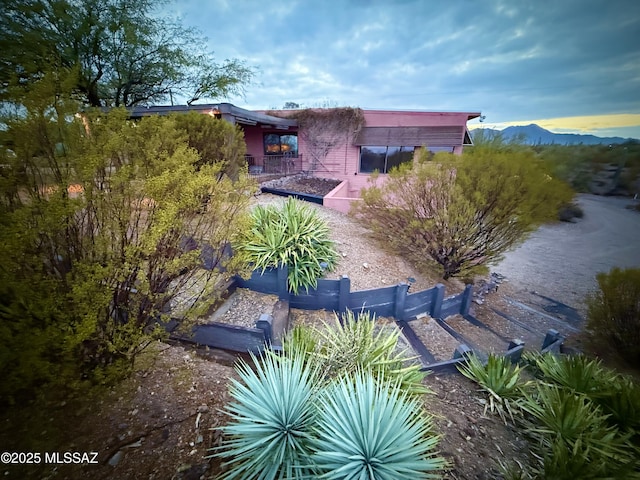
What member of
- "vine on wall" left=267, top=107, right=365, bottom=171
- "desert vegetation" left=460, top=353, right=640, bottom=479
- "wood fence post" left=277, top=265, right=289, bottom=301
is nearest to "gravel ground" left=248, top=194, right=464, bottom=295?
"wood fence post" left=277, top=265, right=289, bottom=301

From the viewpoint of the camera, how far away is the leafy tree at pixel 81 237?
1423mm

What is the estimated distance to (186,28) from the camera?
30.8ft

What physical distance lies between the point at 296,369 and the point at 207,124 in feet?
22.2

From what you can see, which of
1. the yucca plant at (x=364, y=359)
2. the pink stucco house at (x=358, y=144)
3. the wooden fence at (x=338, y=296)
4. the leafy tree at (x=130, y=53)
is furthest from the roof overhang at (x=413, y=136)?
the yucca plant at (x=364, y=359)

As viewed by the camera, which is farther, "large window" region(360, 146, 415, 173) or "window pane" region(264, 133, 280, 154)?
"window pane" region(264, 133, 280, 154)

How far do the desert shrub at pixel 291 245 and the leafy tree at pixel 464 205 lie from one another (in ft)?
7.21

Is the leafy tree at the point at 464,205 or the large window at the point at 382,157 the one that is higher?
the large window at the point at 382,157

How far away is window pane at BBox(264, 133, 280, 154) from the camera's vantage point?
48.1 ft

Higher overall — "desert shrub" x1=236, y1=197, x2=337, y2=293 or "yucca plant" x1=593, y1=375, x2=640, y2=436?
"desert shrub" x1=236, y1=197, x2=337, y2=293

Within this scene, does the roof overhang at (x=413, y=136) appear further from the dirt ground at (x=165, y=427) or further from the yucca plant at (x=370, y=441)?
the yucca plant at (x=370, y=441)

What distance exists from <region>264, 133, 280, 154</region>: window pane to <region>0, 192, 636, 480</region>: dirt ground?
45.4 feet

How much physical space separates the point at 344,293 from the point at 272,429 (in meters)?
2.78

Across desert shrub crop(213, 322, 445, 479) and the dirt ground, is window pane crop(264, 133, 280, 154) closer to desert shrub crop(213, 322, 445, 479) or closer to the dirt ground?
the dirt ground

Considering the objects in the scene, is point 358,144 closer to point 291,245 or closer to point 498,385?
point 291,245
